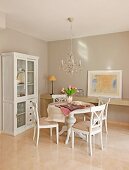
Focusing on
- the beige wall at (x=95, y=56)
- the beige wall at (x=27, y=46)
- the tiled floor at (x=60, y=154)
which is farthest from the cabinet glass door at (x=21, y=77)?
the beige wall at (x=95, y=56)

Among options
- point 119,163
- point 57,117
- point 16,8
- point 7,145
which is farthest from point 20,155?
point 16,8

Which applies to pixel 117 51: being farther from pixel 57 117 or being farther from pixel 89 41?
pixel 57 117

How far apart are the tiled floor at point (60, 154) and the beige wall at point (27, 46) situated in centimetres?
214

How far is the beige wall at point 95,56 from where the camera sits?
4.64 m

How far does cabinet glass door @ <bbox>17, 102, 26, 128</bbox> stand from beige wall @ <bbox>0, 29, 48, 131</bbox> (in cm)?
132

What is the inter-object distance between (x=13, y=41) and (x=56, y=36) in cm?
137

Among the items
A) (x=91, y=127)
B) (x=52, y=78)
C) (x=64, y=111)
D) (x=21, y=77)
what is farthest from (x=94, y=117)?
(x=52, y=78)

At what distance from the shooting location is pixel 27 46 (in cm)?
487

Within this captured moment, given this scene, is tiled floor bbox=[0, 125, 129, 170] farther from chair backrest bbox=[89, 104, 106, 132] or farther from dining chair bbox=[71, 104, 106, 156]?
chair backrest bbox=[89, 104, 106, 132]

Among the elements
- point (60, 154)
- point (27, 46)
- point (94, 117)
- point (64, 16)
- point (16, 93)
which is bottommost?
point (60, 154)

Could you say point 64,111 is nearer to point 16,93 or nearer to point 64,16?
point 16,93

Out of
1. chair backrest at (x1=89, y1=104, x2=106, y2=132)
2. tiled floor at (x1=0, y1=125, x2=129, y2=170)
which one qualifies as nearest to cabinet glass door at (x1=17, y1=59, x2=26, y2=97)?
tiled floor at (x1=0, y1=125, x2=129, y2=170)

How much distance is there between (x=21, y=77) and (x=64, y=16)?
1.81m

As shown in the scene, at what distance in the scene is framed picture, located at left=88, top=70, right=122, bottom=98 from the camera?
4688 mm
